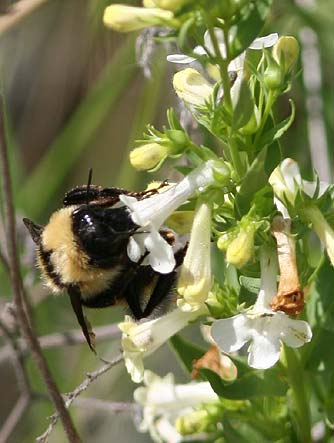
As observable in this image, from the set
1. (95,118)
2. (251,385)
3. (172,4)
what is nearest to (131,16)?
(172,4)

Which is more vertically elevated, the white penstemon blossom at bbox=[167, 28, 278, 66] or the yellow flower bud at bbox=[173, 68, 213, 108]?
the white penstemon blossom at bbox=[167, 28, 278, 66]

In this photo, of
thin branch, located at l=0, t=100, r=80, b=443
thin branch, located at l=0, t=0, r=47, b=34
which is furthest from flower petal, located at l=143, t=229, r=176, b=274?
thin branch, located at l=0, t=0, r=47, b=34

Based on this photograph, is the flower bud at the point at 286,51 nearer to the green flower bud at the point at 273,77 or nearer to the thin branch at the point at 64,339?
the green flower bud at the point at 273,77

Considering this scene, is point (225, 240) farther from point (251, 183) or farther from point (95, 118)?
point (95, 118)

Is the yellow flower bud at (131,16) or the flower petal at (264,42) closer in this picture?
the yellow flower bud at (131,16)

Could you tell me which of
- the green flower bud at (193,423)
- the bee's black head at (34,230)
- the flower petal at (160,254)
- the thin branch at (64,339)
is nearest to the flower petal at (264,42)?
the flower petal at (160,254)

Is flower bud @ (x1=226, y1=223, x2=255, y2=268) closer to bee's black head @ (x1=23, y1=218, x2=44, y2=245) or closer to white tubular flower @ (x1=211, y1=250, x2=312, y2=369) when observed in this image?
white tubular flower @ (x1=211, y1=250, x2=312, y2=369)
